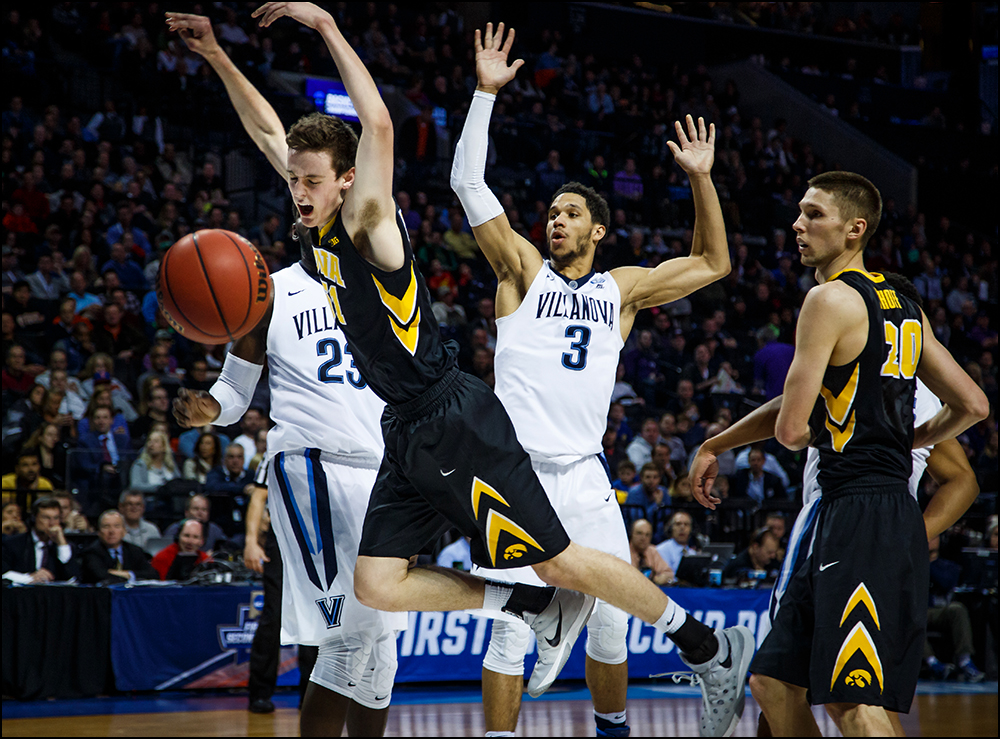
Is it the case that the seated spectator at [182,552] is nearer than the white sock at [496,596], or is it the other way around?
the white sock at [496,596]

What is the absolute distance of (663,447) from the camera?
12023 mm

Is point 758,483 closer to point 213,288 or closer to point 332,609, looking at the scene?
point 332,609

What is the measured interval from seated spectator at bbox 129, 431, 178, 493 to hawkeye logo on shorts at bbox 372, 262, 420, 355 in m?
6.70

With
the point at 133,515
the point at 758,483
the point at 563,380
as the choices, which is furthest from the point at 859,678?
the point at 758,483

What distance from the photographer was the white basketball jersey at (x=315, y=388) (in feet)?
15.4

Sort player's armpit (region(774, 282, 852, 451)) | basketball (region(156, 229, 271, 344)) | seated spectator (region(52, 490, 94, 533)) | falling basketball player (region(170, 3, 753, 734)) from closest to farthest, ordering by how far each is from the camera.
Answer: player's armpit (region(774, 282, 852, 451))
falling basketball player (region(170, 3, 753, 734))
basketball (region(156, 229, 271, 344))
seated spectator (region(52, 490, 94, 533))

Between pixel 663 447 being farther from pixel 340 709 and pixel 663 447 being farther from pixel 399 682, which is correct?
pixel 340 709

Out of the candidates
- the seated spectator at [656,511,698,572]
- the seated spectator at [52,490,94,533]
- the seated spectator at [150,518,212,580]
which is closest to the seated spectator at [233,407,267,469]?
the seated spectator at [150,518,212,580]

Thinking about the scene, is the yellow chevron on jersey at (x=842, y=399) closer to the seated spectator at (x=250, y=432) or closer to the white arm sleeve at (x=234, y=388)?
the white arm sleeve at (x=234, y=388)

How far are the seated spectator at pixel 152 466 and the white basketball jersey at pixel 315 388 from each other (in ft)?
18.5

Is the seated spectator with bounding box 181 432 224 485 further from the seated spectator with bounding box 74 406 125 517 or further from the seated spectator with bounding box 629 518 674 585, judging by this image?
the seated spectator with bounding box 629 518 674 585

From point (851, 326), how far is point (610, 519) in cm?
176

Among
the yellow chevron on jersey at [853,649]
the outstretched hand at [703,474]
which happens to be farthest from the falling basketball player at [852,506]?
the outstretched hand at [703,474]

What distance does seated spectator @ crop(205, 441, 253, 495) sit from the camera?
1005cm
